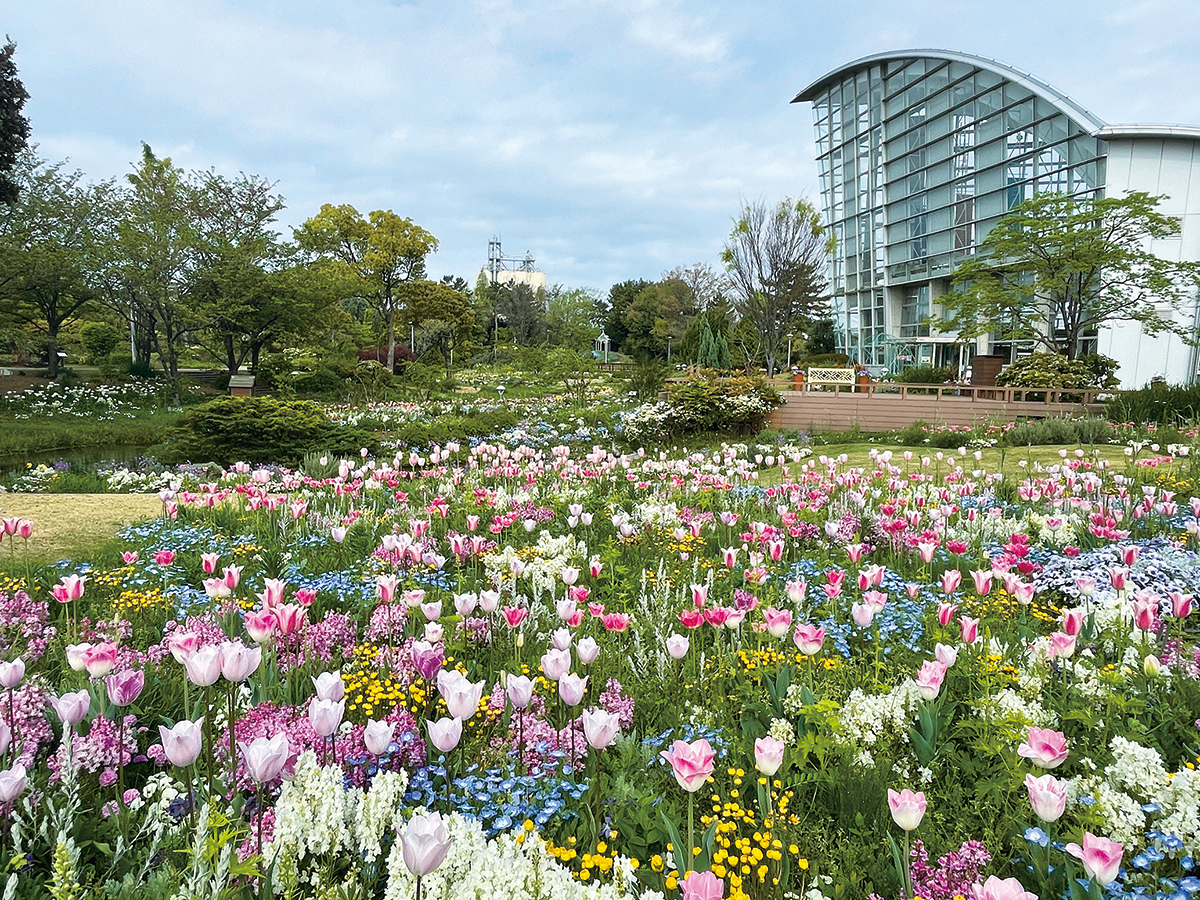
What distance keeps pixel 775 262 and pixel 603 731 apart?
26.7 meters

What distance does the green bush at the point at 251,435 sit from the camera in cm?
1178

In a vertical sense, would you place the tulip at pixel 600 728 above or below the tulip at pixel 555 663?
below

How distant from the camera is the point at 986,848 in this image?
6.64 ft

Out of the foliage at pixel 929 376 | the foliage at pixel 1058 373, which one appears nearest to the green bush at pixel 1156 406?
the foliage at pixel 1058 373

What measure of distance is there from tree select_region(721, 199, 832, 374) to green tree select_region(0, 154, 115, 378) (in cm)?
2368

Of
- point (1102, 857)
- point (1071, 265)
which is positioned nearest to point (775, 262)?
point (1071, 265)

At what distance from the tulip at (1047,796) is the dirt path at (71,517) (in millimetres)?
6157

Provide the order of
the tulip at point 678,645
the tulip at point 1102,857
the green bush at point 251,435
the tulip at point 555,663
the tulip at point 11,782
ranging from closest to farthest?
the tulip at point 1102,857 < the tulip at point 11,782 < the tulip at point 555,663 < the tulip at point 678,645 < the green bush at point 251,435

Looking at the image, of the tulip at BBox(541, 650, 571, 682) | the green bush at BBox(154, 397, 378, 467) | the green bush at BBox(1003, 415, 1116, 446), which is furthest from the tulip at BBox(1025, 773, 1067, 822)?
the green bush at BBox(1003, 415, 1116, 446)

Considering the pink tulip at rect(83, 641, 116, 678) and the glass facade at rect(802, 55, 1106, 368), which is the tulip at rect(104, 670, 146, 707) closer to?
the pink tulip at rect(83, 641, 116, 678)

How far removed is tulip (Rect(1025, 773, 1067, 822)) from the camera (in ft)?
5.23

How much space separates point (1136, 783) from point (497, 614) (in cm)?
258

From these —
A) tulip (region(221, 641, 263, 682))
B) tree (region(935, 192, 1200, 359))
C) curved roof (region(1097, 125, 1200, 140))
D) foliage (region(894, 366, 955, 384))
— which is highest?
curved roof (region(1097, 125, 1200, 140))

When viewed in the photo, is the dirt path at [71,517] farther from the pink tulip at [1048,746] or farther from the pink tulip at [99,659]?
the pink tulip at [1048,746]
